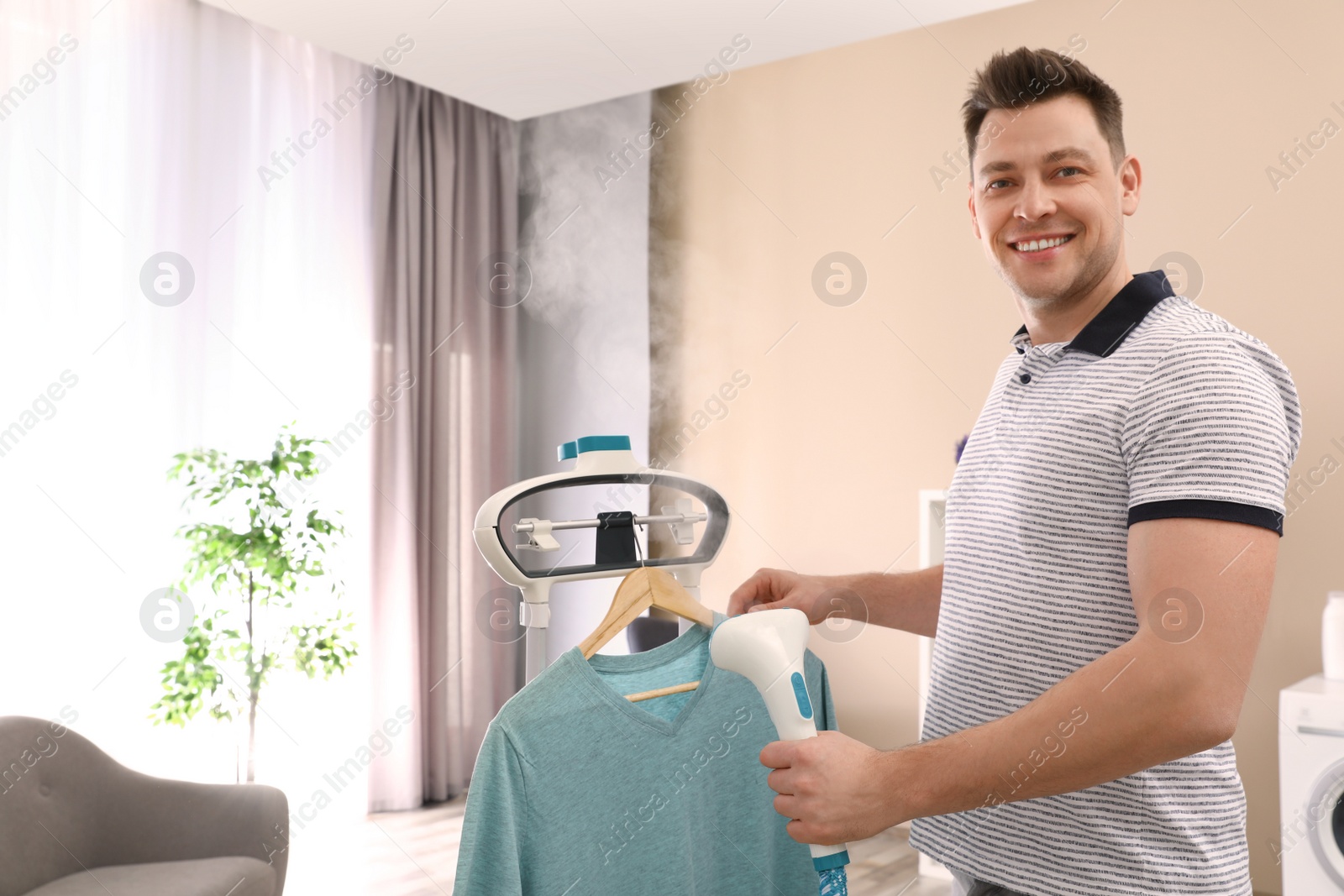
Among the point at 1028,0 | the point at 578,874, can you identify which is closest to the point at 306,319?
the point at 1028,0

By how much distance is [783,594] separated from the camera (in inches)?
55.1

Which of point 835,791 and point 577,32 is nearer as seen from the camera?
point 835,791

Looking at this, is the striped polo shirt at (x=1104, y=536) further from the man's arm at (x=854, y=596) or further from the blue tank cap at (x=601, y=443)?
the blue tank cap at (x=601, y=443)

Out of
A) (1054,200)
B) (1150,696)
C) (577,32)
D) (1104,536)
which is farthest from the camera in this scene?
(577,32)

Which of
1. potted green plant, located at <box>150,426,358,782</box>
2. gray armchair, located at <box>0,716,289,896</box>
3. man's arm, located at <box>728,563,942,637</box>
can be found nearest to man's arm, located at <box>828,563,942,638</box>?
man's arm, located at <box>728,563,942,637</box>

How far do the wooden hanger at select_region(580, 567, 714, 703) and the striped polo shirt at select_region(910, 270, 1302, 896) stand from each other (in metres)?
0.32

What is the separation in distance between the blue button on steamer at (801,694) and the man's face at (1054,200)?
0.55 m

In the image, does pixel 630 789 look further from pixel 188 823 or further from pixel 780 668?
pixel 188 823

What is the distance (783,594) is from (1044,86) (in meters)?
0.71

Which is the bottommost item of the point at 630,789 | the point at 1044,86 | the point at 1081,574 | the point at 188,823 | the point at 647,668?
the point at 188,823

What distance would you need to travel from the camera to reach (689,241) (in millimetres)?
4355

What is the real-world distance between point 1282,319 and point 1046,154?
2.34 m

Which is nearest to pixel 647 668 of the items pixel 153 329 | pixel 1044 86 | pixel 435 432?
pixel 1044 86

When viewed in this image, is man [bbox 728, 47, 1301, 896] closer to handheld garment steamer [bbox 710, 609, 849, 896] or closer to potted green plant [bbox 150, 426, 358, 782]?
handheld garment steamer [bbox 710, 609, 849, 896]
